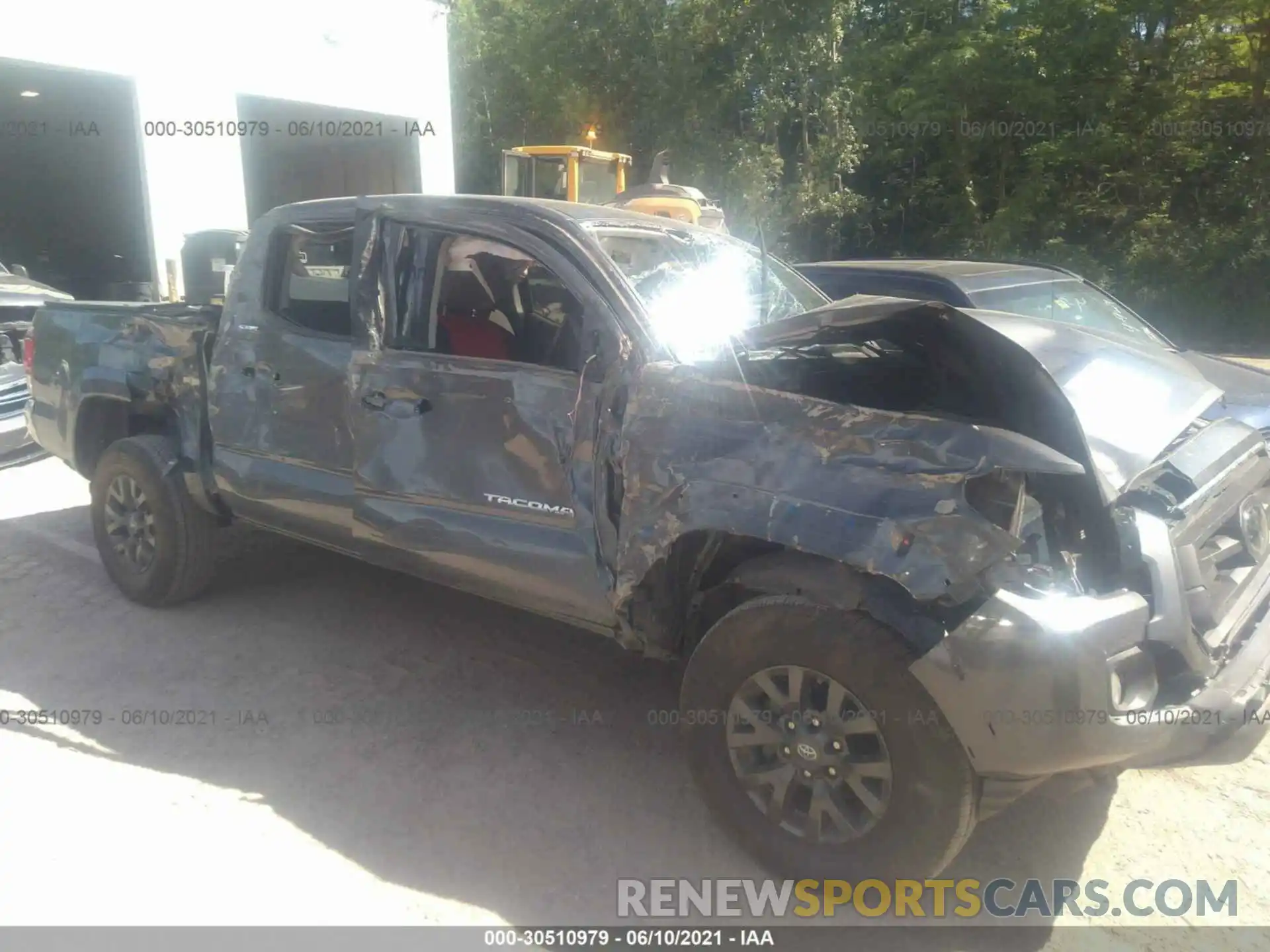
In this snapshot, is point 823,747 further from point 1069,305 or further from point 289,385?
point 1069,305

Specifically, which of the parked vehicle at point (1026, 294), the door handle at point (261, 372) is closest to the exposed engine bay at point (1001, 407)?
the door handle at point (261, 372)

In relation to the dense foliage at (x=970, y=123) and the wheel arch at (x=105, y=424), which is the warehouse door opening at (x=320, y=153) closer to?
the dense foliage at (x=970, y=123)

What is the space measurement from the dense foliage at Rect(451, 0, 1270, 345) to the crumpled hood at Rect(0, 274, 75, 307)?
13.9m

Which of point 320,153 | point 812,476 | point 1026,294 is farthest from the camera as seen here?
point 320,153

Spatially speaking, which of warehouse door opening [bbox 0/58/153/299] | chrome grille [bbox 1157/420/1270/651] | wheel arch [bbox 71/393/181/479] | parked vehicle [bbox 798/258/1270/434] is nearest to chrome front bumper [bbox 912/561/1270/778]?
chrome grille [bbox 1157/420/1270/651]

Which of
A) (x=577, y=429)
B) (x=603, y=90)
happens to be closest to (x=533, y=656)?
(x=577, y=429)

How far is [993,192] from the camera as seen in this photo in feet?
68.8

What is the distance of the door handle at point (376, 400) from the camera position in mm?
3744

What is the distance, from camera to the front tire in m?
2.62

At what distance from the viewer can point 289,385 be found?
4086 millimetres

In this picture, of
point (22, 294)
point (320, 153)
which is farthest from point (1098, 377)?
point (320, 153)

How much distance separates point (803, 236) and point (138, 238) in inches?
564

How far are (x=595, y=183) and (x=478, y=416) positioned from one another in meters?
15.0

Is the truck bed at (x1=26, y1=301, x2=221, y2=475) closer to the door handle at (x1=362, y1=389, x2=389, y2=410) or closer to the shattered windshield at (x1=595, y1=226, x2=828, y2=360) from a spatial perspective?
the door handle at (x1=362, y1=389, x2=389, y2=410)
